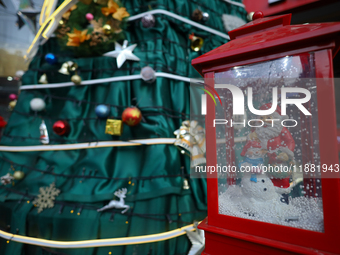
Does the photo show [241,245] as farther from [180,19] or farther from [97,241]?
[180,19]

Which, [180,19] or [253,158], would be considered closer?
[253,158]

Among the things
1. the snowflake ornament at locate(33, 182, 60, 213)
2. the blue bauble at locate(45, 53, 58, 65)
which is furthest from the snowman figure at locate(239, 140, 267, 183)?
the blue bauble at locate(45, 53, 58, 65)

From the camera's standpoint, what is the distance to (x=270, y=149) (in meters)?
0.54

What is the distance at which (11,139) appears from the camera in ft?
4.46

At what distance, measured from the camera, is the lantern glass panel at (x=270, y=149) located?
48 centimetres

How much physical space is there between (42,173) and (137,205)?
0.67 m

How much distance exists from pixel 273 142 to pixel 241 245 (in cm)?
31

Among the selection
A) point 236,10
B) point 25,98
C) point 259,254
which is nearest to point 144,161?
point 259,254

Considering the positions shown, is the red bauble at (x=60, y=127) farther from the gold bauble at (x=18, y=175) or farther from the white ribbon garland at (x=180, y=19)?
the white ribbon garland at (x=180, y=19)

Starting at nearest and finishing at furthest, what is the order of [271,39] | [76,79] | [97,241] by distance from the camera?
[271,39] → [97,241] → [76,79]

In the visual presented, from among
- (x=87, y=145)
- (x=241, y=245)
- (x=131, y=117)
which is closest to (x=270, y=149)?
(x=241, y=245)

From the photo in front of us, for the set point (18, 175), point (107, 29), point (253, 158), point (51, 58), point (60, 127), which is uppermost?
point (107, 29)

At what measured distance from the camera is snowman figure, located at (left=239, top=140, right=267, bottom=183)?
561 millimetres

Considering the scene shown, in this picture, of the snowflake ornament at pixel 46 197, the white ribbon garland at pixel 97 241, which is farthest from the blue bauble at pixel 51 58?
the white ribbon garland at pixel 97 241
